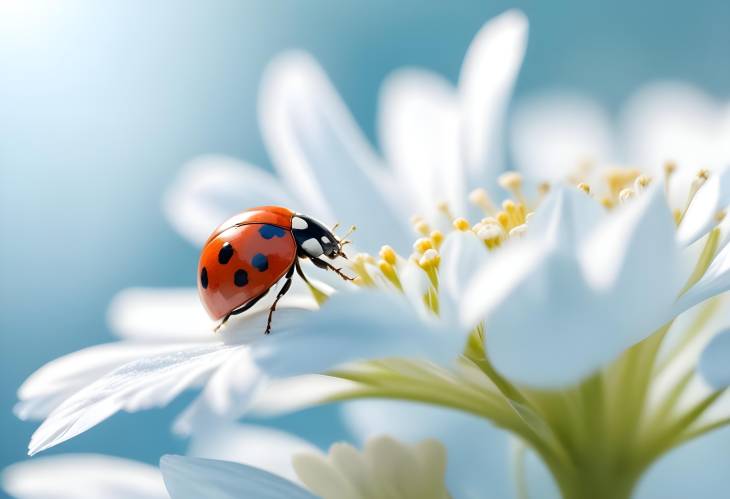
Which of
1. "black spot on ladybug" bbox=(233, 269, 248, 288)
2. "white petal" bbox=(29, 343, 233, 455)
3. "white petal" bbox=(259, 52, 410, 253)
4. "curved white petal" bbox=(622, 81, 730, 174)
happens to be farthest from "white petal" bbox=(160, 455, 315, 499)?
"curved white petal" bbox=(622, 81, 730, 174)

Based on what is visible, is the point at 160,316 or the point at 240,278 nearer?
the point at 240,278

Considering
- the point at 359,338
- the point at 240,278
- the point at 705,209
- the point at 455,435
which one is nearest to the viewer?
the point at 359,338

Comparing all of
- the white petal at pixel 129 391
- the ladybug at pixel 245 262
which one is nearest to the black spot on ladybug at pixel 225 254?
the ladybug at pixel 245 262

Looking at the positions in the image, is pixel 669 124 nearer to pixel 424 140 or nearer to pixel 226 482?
pixel 424 140

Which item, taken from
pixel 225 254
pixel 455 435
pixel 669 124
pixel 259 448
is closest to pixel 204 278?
pixel 225 254

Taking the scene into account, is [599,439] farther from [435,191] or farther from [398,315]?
[435,191]

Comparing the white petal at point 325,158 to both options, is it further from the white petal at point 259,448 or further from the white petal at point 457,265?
the white petal at point 457,265
